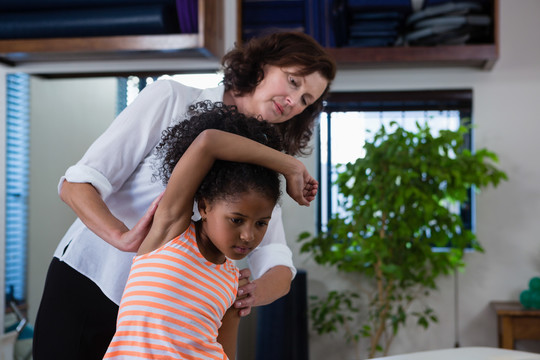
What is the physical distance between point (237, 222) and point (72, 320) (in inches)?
17.4

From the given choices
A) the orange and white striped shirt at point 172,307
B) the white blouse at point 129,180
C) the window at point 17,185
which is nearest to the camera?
the orange and white striped shirt at point 172,307

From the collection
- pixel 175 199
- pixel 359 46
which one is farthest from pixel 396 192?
pixel 175 199

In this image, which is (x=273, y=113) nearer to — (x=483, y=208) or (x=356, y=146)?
(x=356, y=146)

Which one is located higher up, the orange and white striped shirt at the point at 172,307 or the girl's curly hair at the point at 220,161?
the girl's curly hair at the point at 220,161

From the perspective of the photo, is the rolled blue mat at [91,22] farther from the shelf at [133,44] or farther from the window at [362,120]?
the window at [362,120]

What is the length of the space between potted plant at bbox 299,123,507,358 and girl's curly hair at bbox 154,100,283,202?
1821mm

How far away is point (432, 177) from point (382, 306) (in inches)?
26.2

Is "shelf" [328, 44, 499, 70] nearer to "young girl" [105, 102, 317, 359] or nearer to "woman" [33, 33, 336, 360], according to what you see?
"woman" [33, 33, 336, 360]

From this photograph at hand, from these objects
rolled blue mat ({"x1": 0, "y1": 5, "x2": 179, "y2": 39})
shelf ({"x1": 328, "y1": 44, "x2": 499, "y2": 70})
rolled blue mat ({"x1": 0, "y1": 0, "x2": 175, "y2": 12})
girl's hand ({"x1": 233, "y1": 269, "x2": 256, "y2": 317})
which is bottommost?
girl's hand ({"x1": 233, "y1": 269, "x2": 256, "y2": 317})

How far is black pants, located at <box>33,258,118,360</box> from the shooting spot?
1.16 m

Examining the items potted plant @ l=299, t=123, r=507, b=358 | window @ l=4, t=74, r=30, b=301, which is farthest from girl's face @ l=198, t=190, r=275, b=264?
window @ l=4, t=74, r=30, b=301

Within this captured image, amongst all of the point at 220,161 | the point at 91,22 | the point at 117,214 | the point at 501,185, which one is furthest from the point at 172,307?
the point at 501,185

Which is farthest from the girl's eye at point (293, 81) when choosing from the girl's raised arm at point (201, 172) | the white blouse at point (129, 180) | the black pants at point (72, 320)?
the black pants at point (72, 320)

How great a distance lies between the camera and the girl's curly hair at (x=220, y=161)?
95 centimetres
